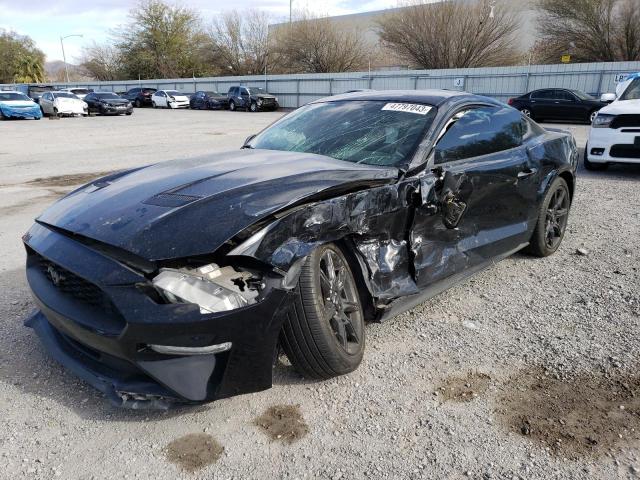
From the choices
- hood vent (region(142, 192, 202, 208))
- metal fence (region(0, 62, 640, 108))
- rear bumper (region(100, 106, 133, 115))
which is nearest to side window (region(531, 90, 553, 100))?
metal fence (region(0, 62, 640, 108))

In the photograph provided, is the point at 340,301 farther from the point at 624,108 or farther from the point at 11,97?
the point at 11,97

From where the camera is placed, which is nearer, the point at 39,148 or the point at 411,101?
the point at 411,101

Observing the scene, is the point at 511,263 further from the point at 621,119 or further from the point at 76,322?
the point at 621,119

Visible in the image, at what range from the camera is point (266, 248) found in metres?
2.35

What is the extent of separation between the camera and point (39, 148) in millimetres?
14289

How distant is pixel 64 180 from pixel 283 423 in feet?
27.1

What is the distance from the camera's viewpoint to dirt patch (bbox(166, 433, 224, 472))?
227cm

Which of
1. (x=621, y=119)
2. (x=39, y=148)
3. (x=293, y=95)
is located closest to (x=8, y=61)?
(x=293, y=95)

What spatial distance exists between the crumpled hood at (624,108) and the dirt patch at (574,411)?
21.0ft

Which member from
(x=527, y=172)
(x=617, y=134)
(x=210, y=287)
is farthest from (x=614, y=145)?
(x=210, y=287)

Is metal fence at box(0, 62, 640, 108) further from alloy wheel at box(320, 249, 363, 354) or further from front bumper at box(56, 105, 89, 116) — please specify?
alloy wheel at box(320, 249, 363, 354)

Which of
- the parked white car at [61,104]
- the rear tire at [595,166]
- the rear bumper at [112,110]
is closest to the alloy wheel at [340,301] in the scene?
the rear tire at [595,166]

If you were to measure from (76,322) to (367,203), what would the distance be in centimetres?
155

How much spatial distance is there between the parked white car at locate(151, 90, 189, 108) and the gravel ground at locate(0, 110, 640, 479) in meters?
37.6
